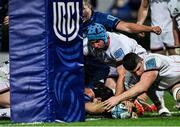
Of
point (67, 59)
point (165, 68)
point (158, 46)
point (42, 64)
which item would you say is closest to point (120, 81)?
point (165, 68)

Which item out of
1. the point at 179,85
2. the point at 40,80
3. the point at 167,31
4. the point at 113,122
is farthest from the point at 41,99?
the point at 167,31

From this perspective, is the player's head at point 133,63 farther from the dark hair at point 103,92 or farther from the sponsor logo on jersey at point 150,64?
the dark hair at point 103,92

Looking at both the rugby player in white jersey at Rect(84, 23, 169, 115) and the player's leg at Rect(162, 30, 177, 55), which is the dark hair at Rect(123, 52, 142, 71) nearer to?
the rugby player in white jersey at Rect(84, 23, 169, 115)

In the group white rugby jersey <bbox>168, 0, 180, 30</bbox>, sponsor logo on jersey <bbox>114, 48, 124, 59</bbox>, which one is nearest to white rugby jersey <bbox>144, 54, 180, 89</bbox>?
sponsor logo on jersey <bbox>114, 48, 124, 59</bbox>

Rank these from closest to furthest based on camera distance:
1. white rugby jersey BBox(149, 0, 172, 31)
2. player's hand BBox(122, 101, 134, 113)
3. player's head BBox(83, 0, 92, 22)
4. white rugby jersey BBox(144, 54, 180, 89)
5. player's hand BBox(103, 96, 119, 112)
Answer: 1. player's hand BBox(103, 96, 119, 112)
2. player's hand BBox(122, 101, 134, 113)
3. white rugby jersey BBox(144, 54, 180, 89)
4. player's head BBox(83, 0, 92, 22)
5. white rugby jersey BBox(149, 0, 172, 31)

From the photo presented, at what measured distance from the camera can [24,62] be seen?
8.95 metres

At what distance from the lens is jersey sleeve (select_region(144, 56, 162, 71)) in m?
9.84

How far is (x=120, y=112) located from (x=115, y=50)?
0.93m

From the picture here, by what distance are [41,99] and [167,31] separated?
5353 millimetres

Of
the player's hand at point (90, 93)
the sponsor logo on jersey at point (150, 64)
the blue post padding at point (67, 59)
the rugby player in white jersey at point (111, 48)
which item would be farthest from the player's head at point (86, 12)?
the blue post padding at point (67, 59)

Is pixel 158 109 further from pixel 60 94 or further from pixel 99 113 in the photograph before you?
pixel 60 94

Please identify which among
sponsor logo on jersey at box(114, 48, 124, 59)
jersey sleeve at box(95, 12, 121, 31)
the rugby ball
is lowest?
the rugby ball

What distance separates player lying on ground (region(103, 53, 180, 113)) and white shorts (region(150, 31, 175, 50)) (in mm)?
3483

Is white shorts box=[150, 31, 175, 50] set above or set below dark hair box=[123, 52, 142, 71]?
above
